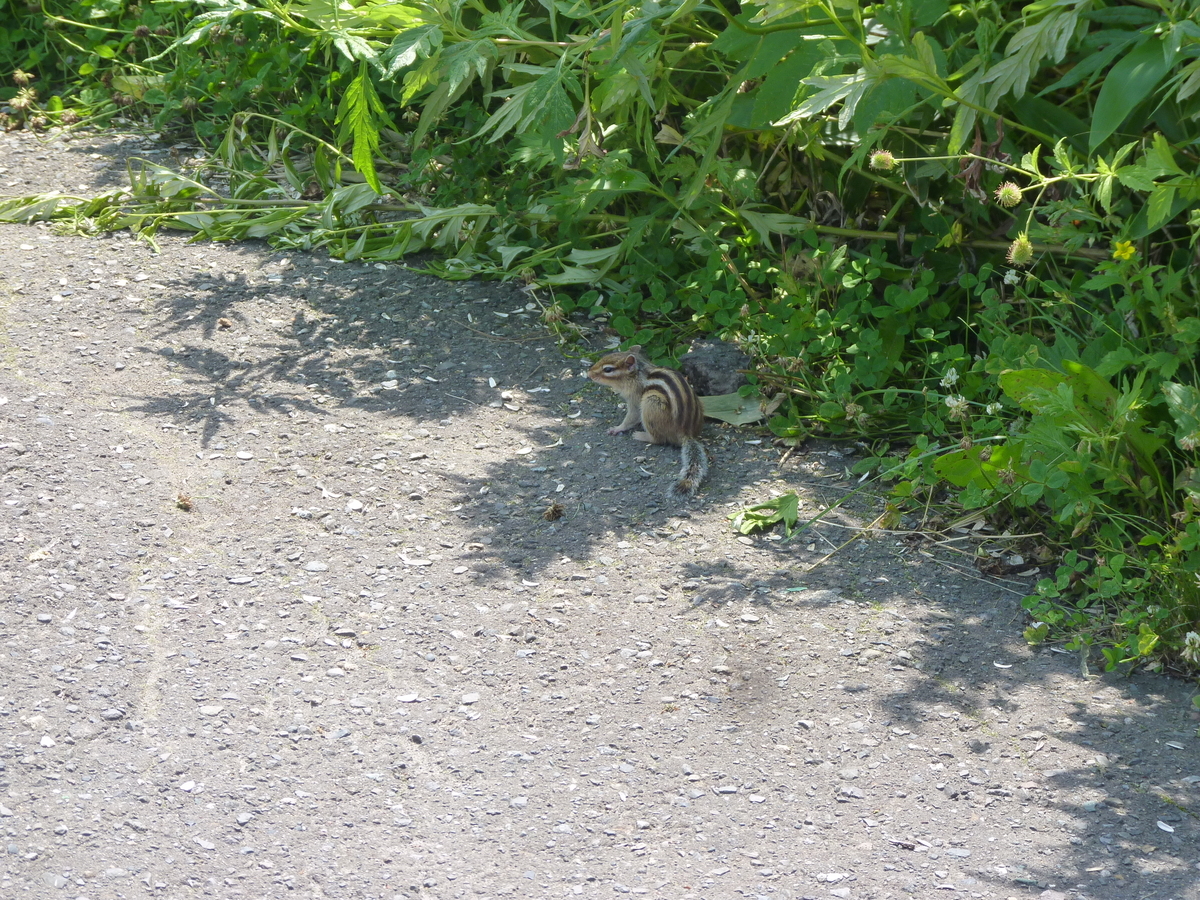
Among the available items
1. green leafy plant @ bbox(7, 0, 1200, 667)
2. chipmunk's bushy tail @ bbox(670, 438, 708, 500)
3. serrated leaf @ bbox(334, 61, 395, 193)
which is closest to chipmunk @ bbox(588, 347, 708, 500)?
chipmunk's bushy tail @ bbox(670, 438, 708, 500)

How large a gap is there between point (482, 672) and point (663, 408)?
151cm

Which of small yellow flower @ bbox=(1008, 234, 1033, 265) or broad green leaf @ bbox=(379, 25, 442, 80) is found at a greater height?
broad green leaf @ bbox=(379, 25, 442, 80)

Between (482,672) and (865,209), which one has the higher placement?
(865,209)

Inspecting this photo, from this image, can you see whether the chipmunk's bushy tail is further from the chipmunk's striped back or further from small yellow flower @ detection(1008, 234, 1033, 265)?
small yellow flower @ detection(1008, 234, 1033, 265)

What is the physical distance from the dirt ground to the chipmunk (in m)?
0.09

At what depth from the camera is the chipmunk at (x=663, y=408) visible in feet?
15.4

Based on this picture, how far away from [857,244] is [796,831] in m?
2.88

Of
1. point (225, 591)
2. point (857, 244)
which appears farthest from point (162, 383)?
point (857, 244)

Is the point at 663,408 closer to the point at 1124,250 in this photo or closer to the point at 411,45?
the point at 411,45

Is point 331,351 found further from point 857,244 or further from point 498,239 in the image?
point 857,244

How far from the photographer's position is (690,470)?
4680 mm

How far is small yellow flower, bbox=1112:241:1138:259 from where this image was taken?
3.95 meters

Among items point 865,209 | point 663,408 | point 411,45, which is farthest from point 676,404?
point 411,45

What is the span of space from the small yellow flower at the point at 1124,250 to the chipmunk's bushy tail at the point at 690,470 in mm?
1644
